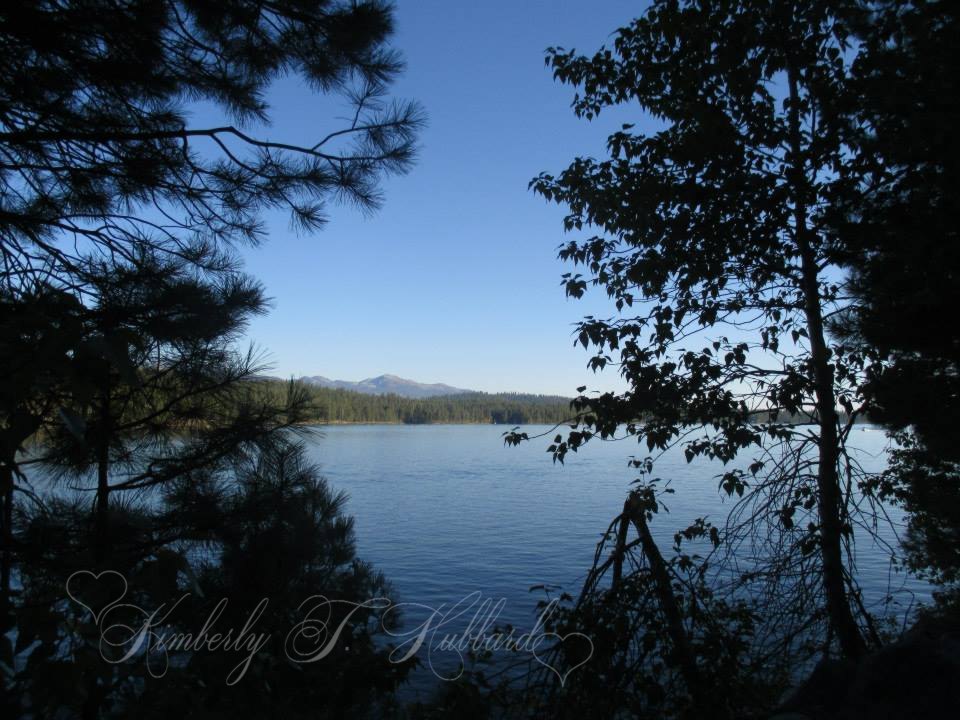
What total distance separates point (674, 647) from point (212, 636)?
3.14 m

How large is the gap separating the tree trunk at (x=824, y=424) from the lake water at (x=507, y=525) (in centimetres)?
78

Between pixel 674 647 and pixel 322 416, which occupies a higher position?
pixel 322 416

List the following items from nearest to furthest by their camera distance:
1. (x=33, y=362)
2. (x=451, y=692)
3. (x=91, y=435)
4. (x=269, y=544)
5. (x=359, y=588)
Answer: (x=33, y=362), (x=91, y=435), (x=451, y=692), (x=269, y=544), (x=359, y=588)

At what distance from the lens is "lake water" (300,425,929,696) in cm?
1147

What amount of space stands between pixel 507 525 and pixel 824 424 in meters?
14.4

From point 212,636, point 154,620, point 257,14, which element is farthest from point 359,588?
point 257,14

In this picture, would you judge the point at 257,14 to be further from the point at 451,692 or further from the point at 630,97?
the point at 451,692

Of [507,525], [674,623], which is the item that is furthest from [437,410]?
[674,623]

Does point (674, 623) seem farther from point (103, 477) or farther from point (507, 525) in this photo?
point (507, 525)

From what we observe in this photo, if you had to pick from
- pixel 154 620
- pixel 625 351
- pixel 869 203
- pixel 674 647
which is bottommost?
pixel 674 647

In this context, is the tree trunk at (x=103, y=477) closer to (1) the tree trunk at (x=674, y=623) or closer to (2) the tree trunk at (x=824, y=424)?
(1) the tree trunk at (x=674, y=623)

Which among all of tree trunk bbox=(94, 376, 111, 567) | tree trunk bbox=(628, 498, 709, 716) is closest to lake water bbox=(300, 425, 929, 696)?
tree trunk bbox=(628, 498, 709, 716)

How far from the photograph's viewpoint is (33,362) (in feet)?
4.07

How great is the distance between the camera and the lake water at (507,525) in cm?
1147
